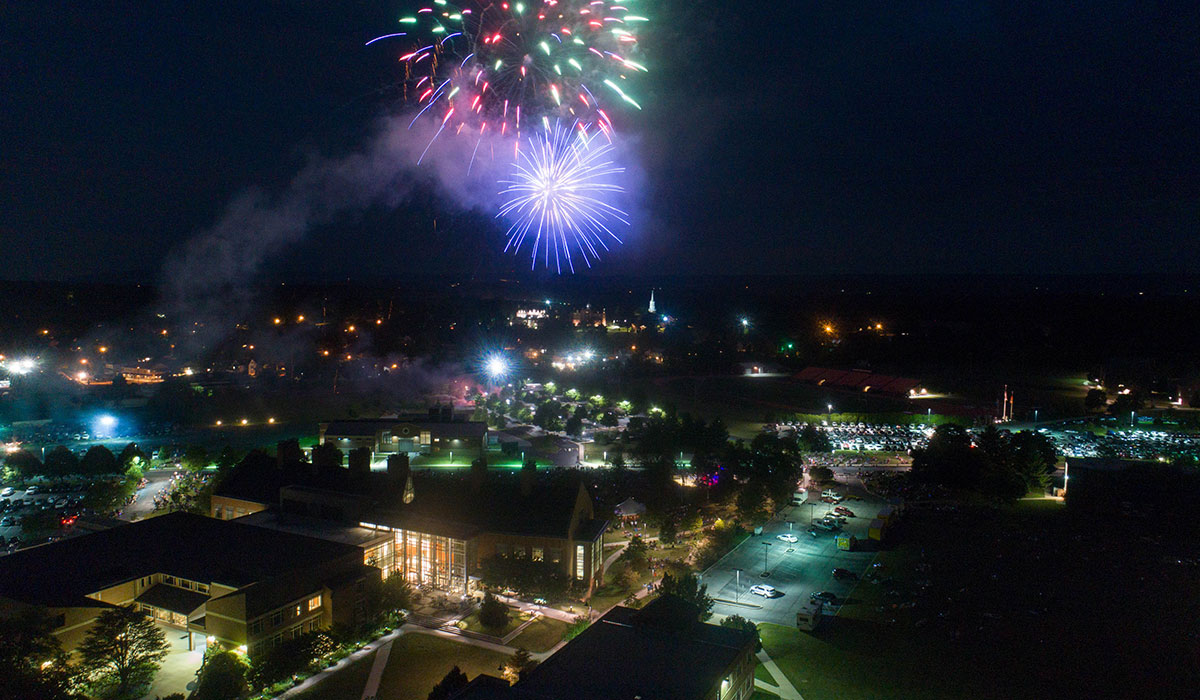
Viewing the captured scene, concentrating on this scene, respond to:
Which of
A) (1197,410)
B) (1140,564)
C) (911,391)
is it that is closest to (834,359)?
(911,391)

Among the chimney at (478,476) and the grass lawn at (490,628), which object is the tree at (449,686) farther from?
the chimney at (478,476)

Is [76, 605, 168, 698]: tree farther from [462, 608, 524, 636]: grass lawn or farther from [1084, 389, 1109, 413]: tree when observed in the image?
[1084, 389, 1109, 413]: tree

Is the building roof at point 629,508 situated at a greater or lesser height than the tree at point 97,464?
lesser

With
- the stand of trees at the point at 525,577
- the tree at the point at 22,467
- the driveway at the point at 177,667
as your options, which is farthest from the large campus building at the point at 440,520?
the tree at the point at 22,467

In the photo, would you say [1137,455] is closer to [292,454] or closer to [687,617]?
[687,617]

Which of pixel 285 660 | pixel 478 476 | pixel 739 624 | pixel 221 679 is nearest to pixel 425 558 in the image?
pixel 478 476

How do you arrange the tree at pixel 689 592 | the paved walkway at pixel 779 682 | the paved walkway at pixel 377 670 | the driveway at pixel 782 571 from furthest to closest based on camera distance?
1. the driveway at pixel 782 571
2. the tree at pixel 689 592
3. the paved walkway at pixel 779 682
4. the paved walkway at pixel 377 670
